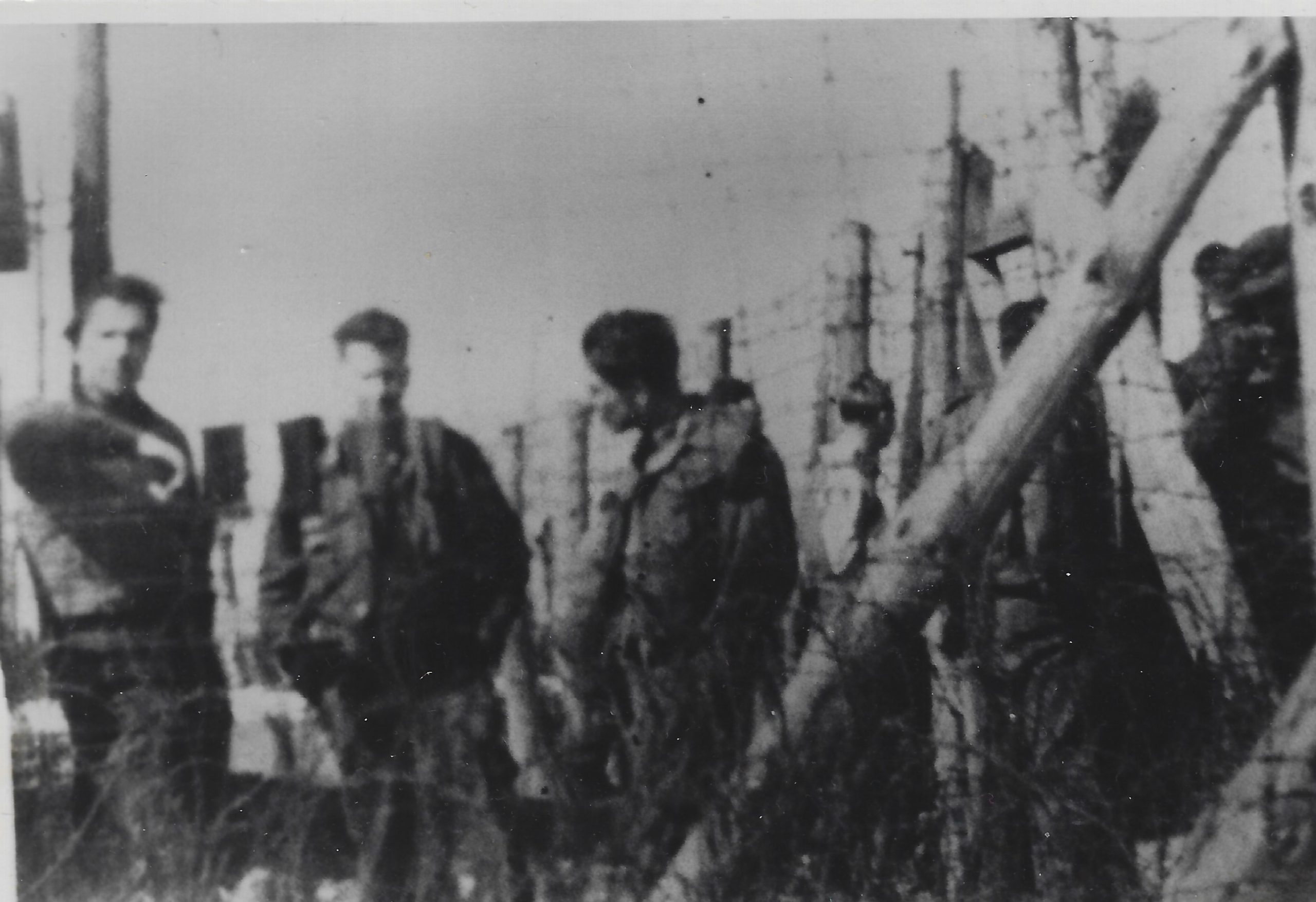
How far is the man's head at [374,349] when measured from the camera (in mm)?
3428

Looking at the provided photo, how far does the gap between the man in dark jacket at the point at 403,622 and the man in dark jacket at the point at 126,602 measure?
24cm

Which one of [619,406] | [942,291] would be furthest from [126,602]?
[942,291]

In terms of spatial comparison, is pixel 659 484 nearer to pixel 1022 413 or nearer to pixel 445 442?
pixel 445 442

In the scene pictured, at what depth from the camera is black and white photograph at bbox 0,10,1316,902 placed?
11.3ft

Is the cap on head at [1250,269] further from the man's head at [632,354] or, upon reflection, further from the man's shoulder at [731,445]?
the man's head at [632,354]

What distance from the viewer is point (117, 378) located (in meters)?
3.44

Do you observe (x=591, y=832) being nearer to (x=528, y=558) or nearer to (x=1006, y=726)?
(x=528, y=558)

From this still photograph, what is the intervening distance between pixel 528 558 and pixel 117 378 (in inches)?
48.0

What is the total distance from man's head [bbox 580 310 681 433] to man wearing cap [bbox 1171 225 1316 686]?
1.41 m

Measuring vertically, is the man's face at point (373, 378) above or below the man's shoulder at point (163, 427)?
above

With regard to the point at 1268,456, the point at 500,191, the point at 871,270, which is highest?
the point at 500,191

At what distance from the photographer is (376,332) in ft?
11.3

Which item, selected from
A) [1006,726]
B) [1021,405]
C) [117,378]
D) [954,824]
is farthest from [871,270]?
[117,378]

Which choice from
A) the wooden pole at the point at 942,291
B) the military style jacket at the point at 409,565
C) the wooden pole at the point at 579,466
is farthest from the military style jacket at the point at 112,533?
the wooden pole at the point at 942,291
